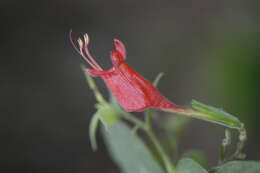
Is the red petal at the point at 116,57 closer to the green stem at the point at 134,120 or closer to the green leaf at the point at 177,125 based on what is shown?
the green stem at the point at 134,120

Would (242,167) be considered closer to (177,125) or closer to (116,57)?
(116,57)

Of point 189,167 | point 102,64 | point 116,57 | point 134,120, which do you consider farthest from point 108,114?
point 102,64

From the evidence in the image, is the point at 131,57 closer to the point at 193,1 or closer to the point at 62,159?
the point at 193,1

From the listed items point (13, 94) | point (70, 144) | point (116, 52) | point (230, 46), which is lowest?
point (70, 144)

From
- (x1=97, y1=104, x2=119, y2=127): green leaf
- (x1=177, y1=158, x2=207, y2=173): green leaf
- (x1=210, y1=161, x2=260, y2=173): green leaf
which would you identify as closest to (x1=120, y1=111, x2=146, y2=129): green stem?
(x1=97, y1=104, x2=119, y2=127): green leaf

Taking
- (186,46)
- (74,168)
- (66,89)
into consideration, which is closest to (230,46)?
(186,46)

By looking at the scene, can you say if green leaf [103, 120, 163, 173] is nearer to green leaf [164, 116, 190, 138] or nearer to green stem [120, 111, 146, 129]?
green stem [120, 111, 146, 129]
